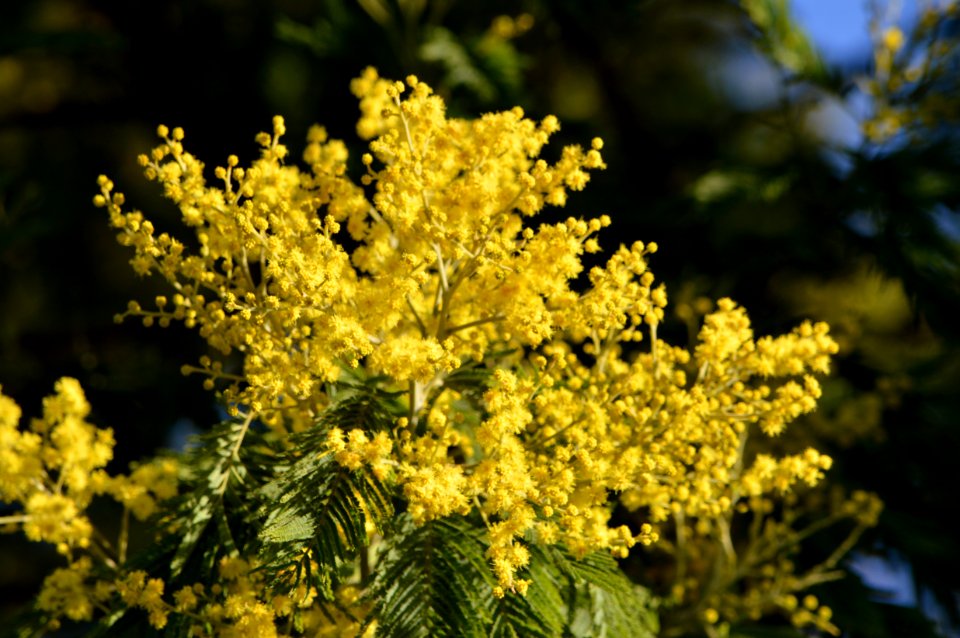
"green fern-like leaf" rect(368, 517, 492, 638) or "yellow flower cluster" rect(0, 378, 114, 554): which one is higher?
"yellow flower cluster" rect(0, 378, 114, 554)

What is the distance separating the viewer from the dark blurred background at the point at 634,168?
266cm

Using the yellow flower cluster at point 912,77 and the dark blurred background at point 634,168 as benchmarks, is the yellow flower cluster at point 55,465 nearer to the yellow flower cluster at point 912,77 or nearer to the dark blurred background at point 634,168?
the dark blurred background at point 634,168

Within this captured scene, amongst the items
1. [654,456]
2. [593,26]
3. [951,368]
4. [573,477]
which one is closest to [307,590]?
[573,477]

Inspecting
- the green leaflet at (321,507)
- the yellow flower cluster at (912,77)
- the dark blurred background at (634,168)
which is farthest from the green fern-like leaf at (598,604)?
the yellow flower cluster at (912,77)

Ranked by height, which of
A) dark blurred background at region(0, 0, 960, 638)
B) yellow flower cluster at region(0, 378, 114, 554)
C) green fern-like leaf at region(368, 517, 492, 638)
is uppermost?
dark blurred background at region(0, 0, 960, 638)

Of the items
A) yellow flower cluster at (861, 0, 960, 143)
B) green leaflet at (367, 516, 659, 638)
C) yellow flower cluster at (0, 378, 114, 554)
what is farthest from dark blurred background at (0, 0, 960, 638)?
green leaflet at (367, 516, 659, 638)

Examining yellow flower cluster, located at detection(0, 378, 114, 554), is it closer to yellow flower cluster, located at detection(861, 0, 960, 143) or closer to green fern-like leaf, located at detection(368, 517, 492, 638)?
green fern-like leaf, located at detection(368, 517, 492, 638)

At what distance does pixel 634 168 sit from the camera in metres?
3.56

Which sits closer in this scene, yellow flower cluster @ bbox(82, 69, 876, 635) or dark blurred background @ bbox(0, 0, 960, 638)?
yellow flower cluster @ bbox(82, 69, 876, 635)

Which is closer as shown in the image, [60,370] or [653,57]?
[60,370]

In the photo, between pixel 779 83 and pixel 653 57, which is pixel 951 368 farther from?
pixel 653 57

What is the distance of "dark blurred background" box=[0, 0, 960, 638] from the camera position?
105 inches

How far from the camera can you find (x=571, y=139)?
3.08 metres

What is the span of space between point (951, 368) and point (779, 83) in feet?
3.99
